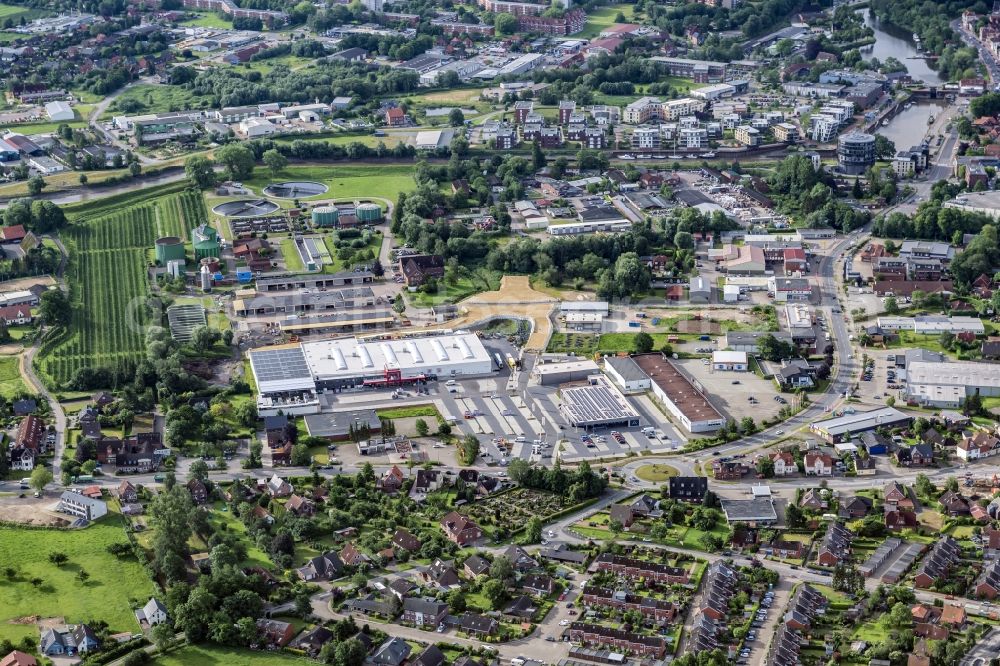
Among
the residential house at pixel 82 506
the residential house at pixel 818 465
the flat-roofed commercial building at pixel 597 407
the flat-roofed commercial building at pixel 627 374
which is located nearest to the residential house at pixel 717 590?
the residential house at pixel 818 465

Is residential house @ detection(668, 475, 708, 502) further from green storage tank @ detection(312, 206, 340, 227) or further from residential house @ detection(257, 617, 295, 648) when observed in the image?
green storage tank @ detection(312, 206, 340, 227)

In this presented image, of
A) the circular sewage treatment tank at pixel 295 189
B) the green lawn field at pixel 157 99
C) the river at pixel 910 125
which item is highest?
the green lawn field at pixel 157 99

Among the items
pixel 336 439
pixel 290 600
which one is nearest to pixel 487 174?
pixel 336 439

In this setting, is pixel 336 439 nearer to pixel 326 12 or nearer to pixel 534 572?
pixel 534 572

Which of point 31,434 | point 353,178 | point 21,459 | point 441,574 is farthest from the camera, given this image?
point 353,178

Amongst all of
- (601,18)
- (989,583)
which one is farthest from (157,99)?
(989,583)

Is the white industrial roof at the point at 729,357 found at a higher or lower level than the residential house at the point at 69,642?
lower

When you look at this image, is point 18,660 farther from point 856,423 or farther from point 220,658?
point 856,423

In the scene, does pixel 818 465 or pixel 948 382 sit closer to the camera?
pixel 818 465

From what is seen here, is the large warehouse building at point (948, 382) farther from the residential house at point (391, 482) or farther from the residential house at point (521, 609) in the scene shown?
the residential house at point (521, 609)
